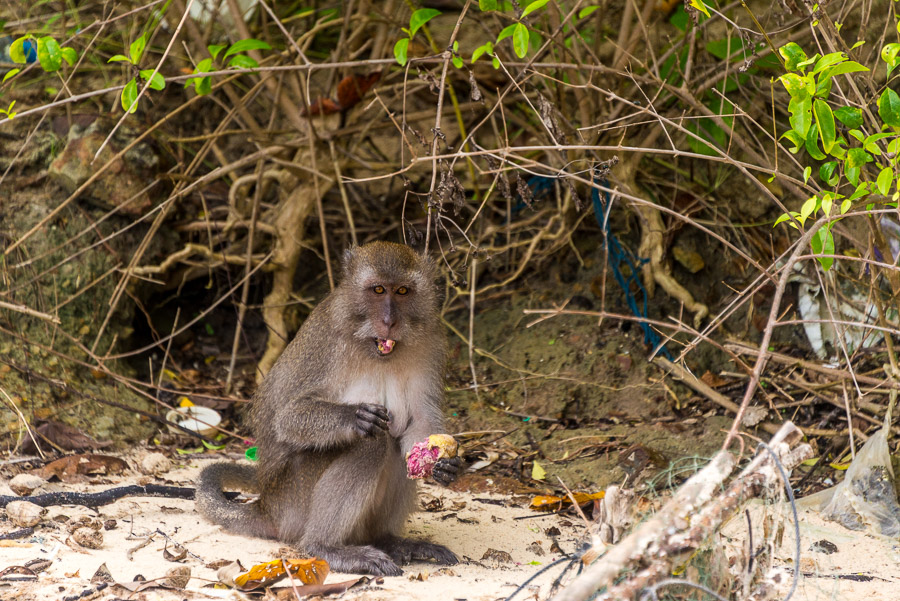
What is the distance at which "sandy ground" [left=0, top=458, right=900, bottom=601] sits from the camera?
399 centimetres

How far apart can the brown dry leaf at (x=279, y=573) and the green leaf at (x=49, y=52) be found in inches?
110

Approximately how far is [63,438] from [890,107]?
17.1 feet

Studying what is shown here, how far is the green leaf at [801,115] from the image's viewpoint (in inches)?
141

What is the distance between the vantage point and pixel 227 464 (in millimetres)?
5375

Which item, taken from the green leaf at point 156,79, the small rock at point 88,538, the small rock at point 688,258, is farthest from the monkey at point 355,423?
the small rock at point 688,258

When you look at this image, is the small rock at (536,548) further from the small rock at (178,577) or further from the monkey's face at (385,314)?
the small rock at (178,577)

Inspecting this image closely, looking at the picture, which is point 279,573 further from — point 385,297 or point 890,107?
point 890,107

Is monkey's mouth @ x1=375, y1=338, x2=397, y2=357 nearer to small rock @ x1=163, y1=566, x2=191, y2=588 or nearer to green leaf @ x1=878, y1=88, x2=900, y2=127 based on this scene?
small rock @ x1=163, y1=566, x2=191, y2=588

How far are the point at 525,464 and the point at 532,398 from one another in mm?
820

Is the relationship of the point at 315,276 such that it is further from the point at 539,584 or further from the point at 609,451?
the point at 539,584

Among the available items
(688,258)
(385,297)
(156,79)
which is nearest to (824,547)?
(385,297)

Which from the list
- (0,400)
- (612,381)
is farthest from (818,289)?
(0,400)

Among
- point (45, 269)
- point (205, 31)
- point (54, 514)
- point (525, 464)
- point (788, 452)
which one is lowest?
point (525, 464)

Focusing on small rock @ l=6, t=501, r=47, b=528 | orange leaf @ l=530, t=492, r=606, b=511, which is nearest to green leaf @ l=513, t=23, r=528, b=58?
orange leaf @ l=530, t=492, r=606, b=511
